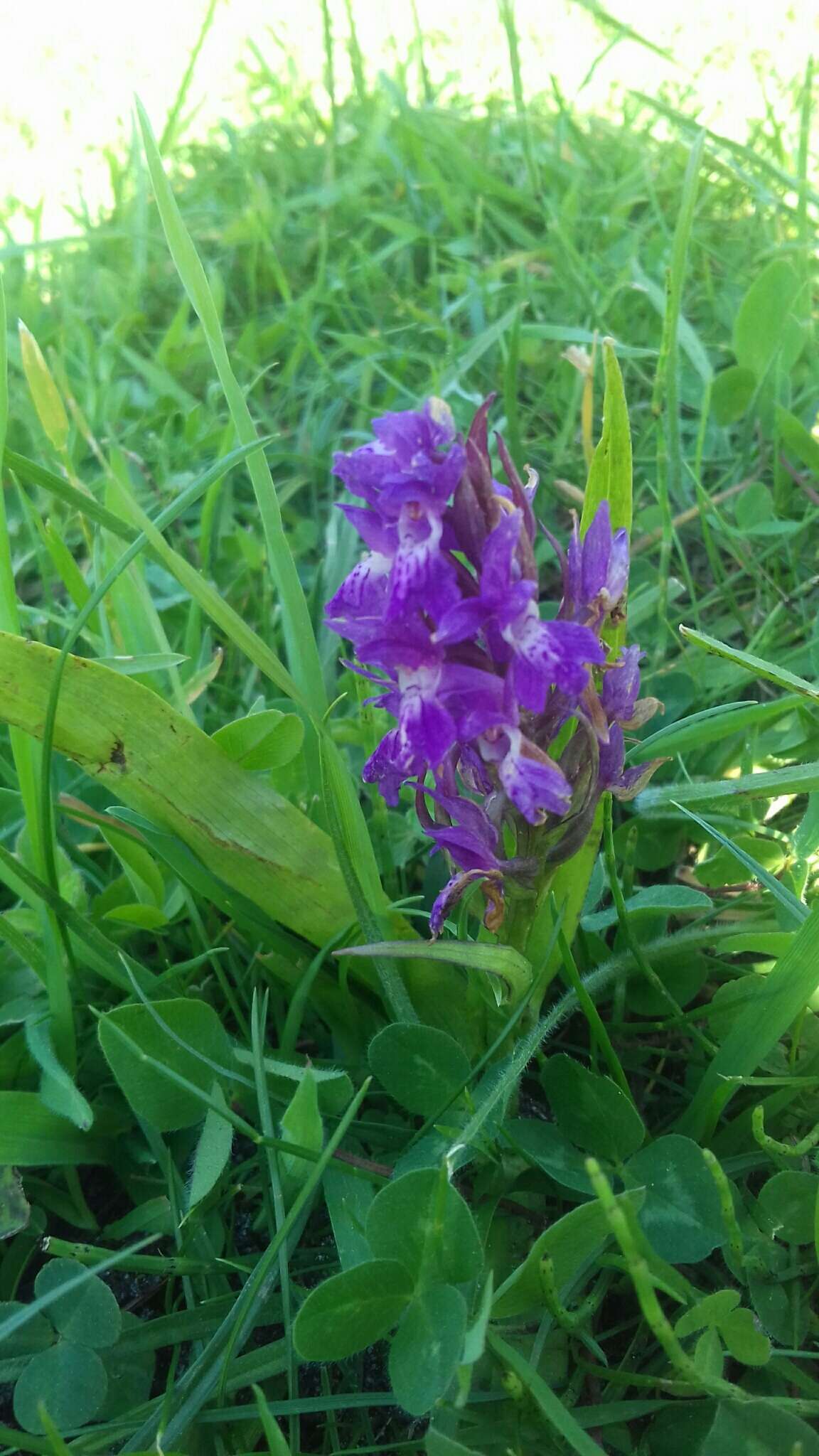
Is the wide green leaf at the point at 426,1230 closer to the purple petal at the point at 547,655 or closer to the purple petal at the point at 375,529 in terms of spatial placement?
the purple petal at the point at 547,655

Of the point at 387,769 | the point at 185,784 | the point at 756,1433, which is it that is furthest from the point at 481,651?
the point at 756,1433

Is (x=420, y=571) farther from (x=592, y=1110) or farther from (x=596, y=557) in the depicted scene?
(x=592, y=1110)

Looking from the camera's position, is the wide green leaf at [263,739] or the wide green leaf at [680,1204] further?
the wide green leaf at [263,739]

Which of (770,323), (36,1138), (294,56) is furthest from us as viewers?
(294,56)

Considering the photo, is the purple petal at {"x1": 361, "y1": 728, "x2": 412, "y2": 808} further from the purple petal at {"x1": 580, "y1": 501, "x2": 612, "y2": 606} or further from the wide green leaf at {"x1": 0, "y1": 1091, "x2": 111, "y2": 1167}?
the wide green leaf at {"x1": 0, "y1": 1091, "x2": 111, "y2": 1167}

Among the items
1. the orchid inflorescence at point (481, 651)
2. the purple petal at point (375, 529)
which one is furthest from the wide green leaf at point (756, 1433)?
the purple petal at point (375, 529)

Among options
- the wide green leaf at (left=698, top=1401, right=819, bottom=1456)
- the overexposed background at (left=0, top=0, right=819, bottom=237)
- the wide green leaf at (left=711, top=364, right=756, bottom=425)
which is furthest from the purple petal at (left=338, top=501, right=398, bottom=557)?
the overexposed background at (left=0, top=0, right=819, bottom=237)
